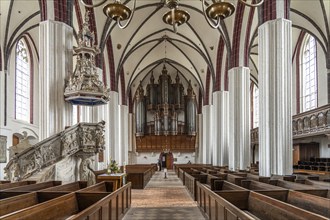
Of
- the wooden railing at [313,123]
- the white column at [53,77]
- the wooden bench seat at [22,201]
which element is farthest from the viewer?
the wooden railing at [313,123]

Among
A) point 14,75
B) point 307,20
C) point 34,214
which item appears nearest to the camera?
point 34,214

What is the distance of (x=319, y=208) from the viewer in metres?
4.71

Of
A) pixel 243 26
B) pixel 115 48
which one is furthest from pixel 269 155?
pixel 115 48

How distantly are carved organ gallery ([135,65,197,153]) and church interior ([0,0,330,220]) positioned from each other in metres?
0.11

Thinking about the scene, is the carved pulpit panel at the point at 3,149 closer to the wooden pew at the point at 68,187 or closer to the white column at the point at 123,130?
the wooden pew at the point at 68,187

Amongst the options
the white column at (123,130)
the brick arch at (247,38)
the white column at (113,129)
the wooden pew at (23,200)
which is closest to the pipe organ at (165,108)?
the white column at (123,130)

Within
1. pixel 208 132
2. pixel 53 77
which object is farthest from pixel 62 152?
pixel 208 132

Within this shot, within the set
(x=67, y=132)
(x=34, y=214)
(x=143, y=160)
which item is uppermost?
(x=67, y=132)

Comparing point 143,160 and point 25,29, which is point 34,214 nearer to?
point 25,29

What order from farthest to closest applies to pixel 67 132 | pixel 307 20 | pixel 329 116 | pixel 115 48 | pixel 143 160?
pixel 143 160 < pixel 115 48 < pixel 307 20 < pixel 329 116 < pixel 67 132

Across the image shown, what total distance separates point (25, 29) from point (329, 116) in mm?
15342

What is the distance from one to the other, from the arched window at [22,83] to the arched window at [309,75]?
16.6m

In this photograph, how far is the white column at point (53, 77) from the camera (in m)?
9.90

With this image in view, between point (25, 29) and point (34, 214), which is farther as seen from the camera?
point (25, 29)
